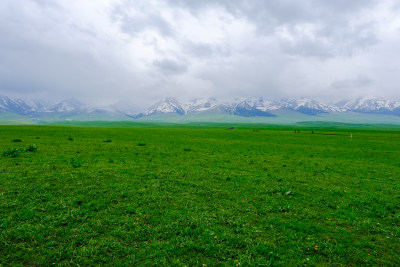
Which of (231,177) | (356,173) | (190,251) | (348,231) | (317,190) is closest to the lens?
(190,251)

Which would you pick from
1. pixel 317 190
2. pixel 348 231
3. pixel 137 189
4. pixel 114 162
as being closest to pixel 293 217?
pixel 348 231

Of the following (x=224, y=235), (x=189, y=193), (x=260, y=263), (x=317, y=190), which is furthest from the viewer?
(x=317, y=190)

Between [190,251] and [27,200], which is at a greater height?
[27,200]

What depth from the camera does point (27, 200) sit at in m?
11.2

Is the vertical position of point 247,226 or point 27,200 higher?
point 27,200

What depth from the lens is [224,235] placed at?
8.77 meters

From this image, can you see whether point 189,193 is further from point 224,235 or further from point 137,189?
point 224,235

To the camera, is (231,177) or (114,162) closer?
(231,177)

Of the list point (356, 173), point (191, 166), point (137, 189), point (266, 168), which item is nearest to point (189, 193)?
point (137, 189)

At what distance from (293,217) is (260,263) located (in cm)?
465

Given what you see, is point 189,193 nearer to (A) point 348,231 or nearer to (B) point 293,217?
(B) point 293,217

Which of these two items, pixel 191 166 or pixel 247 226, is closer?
pixel 247 226

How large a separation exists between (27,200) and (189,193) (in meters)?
9.35

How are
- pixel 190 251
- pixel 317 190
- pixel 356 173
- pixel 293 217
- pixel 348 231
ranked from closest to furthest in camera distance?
1. pixel 190 251
2. pixel 348 231
3. pixel 293 217
4. pixel 317 190
5. pixel 356 173
